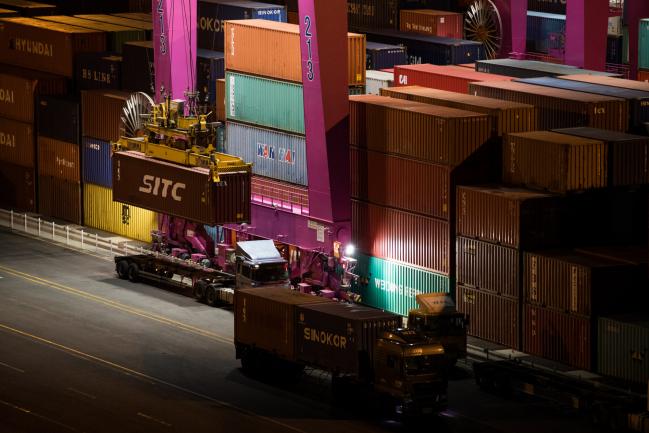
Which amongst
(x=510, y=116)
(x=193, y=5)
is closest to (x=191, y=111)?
(x=193, y=5)

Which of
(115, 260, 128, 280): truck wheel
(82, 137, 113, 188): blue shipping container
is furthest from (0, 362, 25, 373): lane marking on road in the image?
(82, 137, 113, 188): blue shipping container

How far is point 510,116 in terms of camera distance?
249 ft

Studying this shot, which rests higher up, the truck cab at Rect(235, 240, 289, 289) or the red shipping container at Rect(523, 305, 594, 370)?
the truck cab at Rect(235, 240, 289, 289)

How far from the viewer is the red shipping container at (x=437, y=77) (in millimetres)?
86812

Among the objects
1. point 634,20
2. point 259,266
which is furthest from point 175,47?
point 634,20

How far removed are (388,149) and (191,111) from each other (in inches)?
501

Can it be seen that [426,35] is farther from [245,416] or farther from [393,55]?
[245,416]

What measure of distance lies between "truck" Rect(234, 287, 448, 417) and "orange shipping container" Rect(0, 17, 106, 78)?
35.6 m

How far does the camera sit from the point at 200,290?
8269cm

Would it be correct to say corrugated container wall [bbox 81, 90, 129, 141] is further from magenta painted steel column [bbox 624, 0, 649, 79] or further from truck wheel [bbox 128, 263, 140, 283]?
magenta painted steel column [bbox 624, 0, 649, 79]

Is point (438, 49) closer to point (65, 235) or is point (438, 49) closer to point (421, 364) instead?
point (65, 235)

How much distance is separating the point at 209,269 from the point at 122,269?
19.2ft

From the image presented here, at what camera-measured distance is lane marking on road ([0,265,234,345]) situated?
77.0 m

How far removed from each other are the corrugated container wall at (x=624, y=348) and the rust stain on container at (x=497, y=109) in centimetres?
1165
